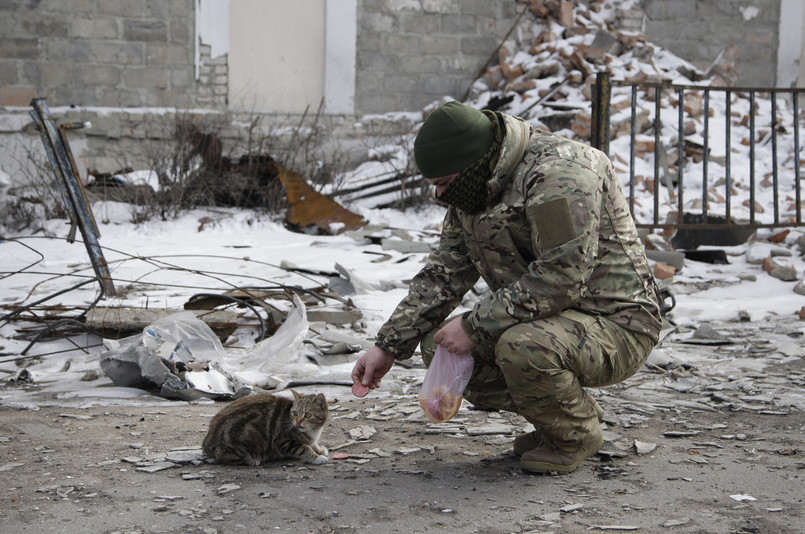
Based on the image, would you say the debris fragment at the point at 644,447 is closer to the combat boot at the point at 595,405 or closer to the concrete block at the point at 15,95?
the combat boot at the point at 595,405

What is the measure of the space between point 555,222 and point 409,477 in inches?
40.8

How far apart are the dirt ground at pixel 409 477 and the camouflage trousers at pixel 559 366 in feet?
0.66

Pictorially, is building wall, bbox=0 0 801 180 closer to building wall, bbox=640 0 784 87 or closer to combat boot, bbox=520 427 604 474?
building wall, bbox=640 0 784 87

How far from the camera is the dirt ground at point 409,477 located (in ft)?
8.09

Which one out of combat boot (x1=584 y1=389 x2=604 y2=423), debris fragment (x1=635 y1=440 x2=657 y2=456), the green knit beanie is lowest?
debris fragment (x1=635 y1=440 x2=657 y2=456)

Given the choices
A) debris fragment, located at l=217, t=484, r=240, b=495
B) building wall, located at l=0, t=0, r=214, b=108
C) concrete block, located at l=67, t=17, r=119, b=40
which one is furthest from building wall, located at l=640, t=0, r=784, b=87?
debris fragment, located at l=217, t=484, r=240, b=495

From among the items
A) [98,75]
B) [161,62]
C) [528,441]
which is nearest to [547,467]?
[528,441]

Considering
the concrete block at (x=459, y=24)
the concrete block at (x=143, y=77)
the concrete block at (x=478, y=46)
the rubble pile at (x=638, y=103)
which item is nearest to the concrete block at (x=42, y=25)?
the concrete block at (x=143, y=77)

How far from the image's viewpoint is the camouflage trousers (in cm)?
273

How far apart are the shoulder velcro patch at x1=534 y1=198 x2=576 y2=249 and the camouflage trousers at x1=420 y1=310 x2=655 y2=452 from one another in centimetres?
30

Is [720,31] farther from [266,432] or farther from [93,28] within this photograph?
[266,432]

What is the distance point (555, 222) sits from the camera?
8.75 feet

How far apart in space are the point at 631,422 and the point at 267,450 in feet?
5.25

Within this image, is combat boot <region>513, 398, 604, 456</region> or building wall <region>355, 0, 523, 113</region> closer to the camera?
combat boot <region>513, 398, 604, 456</region>
